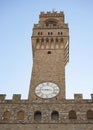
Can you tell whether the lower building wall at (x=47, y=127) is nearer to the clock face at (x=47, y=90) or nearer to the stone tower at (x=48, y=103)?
the stone tower at (x=48, y=103)

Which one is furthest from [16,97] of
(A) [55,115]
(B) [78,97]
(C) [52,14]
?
(C) [52,14]

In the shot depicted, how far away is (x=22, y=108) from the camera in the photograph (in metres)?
19.3

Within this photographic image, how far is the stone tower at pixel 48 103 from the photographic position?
18155 millimetres

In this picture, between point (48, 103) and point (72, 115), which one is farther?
point (48, 103)

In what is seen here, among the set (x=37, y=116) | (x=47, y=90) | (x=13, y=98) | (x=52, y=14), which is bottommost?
(x=37, y=116)

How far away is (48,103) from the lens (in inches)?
771

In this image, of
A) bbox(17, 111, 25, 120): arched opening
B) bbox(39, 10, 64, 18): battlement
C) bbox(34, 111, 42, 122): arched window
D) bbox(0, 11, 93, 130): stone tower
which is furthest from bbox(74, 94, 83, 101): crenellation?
bbox(39, 10, 64, 18): battlement

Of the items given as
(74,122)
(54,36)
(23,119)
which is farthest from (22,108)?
(54,36)

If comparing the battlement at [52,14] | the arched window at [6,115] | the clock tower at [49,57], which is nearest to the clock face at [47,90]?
the clock tower at [49,57]

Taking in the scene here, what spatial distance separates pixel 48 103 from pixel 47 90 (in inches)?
77.7

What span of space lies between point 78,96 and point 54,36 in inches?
354

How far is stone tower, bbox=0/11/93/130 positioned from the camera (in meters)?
18.2

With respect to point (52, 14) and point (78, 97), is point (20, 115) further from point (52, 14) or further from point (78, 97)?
point (52, 14)

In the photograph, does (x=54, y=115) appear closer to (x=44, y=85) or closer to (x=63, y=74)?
(x=44, y=85)
